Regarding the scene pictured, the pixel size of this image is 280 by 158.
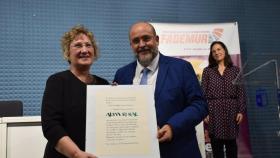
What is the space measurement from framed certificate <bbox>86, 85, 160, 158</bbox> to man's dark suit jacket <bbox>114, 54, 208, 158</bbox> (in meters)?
0.09

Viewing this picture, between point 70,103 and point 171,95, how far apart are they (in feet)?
1.74

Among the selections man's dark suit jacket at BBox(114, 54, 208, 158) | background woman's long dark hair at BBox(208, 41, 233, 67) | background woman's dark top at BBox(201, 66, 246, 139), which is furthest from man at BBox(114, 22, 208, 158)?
background woman's long dark hair at BBox(208, 41, 233, 67)

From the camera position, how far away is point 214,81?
3.79m

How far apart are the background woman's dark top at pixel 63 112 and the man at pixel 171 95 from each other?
334 mm

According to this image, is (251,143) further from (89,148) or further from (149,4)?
(89,148)

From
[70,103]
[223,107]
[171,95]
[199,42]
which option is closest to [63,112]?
[70,103]

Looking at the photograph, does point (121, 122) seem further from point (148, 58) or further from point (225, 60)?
point (225, 60)

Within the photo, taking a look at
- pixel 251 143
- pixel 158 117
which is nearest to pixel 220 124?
pixel 251 143

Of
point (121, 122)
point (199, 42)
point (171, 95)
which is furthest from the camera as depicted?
point (199, 42)

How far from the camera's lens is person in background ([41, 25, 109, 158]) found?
163cm

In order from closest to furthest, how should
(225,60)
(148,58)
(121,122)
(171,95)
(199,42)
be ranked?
(121,122), (171,95), (148,58), (225,60), (199,42)

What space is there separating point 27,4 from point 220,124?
262cm

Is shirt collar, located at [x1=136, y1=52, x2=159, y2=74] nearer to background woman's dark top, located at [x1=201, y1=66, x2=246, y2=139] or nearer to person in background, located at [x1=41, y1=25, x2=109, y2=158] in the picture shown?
person in background, located at [x1=41, y1=25, x2=109, y2=158]

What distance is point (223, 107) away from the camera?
372 cm
